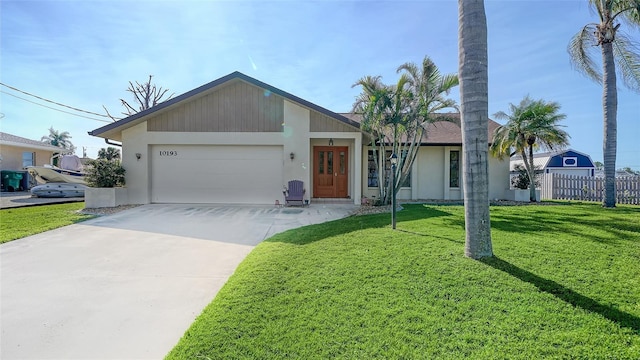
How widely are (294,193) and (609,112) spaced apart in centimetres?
1192

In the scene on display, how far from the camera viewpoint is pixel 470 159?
410cm

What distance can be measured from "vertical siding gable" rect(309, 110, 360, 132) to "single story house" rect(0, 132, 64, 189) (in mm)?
21839

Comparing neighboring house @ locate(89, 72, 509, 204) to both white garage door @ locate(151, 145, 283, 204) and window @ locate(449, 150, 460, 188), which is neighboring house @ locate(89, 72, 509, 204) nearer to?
white garage door @ locate(151, 145, 283, 204)

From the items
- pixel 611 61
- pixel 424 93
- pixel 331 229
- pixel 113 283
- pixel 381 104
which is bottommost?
pixel 113 283

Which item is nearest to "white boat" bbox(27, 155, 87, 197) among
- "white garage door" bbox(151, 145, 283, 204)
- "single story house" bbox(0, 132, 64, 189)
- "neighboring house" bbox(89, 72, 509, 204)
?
"single story house" bbox(0, 132, 64, 189)

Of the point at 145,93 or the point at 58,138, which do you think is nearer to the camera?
the point at 145,93

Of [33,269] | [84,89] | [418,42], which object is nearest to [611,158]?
[418,42]

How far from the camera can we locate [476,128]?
407cm

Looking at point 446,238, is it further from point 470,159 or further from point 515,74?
point 515,74

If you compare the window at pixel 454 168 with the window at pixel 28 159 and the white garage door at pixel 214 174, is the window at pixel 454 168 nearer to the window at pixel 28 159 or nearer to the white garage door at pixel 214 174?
the white garage door at pixel 214 174

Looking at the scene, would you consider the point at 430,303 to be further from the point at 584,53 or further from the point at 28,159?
the point at 28,159

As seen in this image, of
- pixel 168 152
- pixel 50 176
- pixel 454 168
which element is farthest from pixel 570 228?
pixel 50 176

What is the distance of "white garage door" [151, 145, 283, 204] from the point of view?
38.4 ft

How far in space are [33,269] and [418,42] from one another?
38.4 feet
